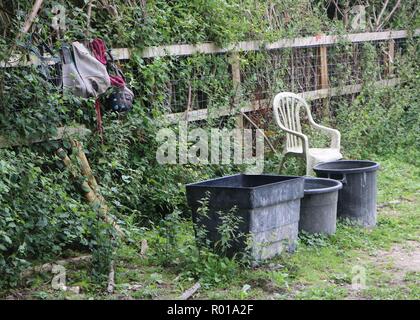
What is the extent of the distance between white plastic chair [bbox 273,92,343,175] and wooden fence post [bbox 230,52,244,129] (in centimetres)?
44

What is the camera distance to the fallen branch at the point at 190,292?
5.40m

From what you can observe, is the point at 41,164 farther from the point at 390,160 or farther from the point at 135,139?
the point at 390,160

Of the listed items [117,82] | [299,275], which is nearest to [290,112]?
[117,82]

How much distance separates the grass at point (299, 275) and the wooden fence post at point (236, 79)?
86.7 inches

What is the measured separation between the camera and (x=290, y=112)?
9266 millimetres

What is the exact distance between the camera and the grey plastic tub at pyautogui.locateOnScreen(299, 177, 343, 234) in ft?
22.3

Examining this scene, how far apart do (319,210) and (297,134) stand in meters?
1.72

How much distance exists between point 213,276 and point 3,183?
1613 mm

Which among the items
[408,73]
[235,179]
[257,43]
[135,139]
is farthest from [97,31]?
[408,73]

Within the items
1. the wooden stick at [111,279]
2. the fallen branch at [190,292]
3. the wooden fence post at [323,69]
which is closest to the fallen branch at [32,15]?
the wooden stick at [111,279]

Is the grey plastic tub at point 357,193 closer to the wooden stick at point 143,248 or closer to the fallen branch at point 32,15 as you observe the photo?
the wooden stick at point 143,248

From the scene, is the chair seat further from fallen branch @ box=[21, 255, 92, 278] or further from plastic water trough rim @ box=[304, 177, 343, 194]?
fallen branch @ box=[21, 255, 92, 278]

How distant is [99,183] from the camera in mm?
7102

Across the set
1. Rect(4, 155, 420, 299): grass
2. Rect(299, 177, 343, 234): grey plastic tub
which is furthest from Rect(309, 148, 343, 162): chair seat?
Rect(299, 177, 343, 234): grey plastic tub
